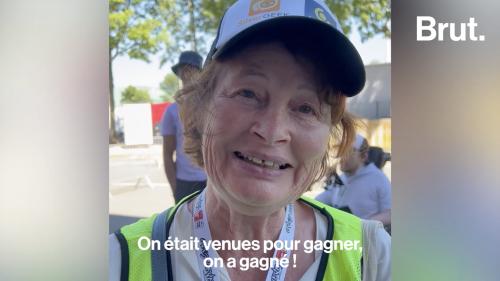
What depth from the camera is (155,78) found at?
1315 millimetres

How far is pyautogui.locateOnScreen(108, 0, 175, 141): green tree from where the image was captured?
133 cm

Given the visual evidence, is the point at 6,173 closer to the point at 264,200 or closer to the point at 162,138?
the point at 162,138

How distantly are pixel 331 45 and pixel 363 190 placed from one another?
535 mm

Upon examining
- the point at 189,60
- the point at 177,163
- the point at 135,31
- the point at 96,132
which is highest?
the point at 135,31

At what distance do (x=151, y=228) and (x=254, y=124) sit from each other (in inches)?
20.0

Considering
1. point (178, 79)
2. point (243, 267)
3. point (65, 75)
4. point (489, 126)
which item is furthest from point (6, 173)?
point (489, 126)

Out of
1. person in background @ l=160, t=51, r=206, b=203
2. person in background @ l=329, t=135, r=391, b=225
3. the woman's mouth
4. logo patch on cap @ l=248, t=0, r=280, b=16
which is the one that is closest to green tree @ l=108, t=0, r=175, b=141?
person in background @ l=160, t=51, r=206, b=203

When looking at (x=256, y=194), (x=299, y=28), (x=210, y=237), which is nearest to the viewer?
(x=299, y=28)

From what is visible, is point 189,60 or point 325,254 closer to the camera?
point 189,60

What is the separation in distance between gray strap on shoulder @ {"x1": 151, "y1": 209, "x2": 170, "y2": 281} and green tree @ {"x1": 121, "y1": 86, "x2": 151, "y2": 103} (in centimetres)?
38

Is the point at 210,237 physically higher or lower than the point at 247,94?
lower

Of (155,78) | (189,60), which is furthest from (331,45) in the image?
(155,78)

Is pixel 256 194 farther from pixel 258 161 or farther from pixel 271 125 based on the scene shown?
pixel 271 125

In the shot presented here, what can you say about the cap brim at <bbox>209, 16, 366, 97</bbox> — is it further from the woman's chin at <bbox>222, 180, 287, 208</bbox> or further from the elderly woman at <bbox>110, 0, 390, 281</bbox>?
the woman's chin at <bbox>222, 180, 287, 208</bbox>
